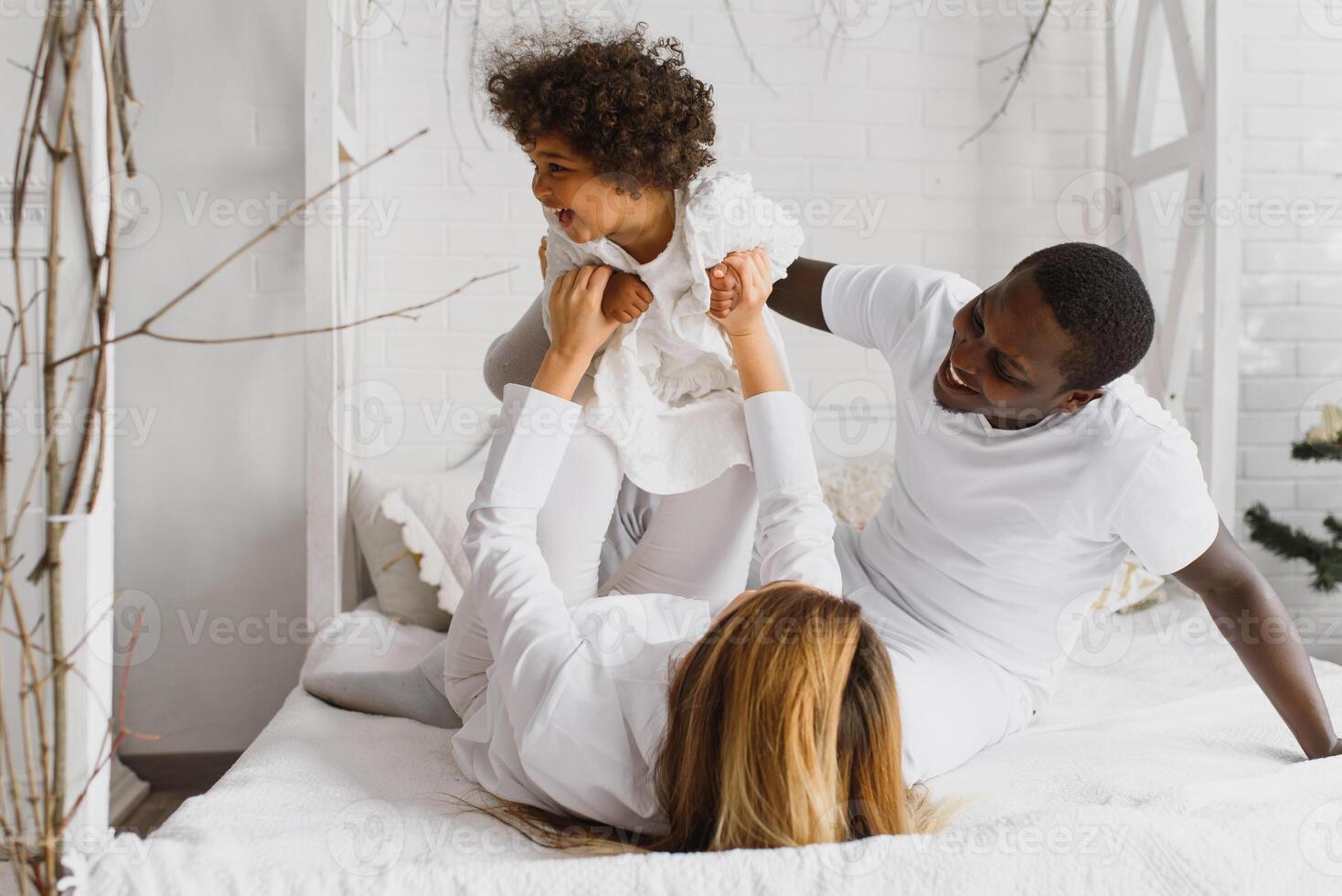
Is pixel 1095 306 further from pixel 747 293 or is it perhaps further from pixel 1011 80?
pixel 1011 80

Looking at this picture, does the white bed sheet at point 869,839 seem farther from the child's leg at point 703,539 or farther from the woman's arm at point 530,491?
the child's leg at point 703,539

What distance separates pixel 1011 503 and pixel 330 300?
117 centimetres

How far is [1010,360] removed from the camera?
1116mm

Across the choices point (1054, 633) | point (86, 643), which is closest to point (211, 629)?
point (86, 643)

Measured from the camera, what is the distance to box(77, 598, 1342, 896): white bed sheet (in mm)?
825

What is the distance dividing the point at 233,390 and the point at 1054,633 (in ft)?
4.81

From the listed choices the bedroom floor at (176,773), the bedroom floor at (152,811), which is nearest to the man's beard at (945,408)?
the bedroom floor at (152,811)

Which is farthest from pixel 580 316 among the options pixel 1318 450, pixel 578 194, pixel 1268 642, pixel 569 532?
pixel 1318 450

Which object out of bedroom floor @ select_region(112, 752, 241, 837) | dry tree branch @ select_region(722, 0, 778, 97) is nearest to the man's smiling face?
dry tree branch @ select_region(722, 0, 778, 97)

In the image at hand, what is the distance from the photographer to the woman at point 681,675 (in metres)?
0.88

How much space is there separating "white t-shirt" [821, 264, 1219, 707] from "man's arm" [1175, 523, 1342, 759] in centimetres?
5

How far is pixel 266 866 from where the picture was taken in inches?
32.8

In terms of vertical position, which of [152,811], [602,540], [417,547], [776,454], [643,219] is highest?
[643,219]

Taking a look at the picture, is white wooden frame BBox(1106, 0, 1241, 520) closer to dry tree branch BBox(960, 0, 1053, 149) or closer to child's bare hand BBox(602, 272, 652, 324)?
dry tree branch BBox(960, 0, 1053, 149)
